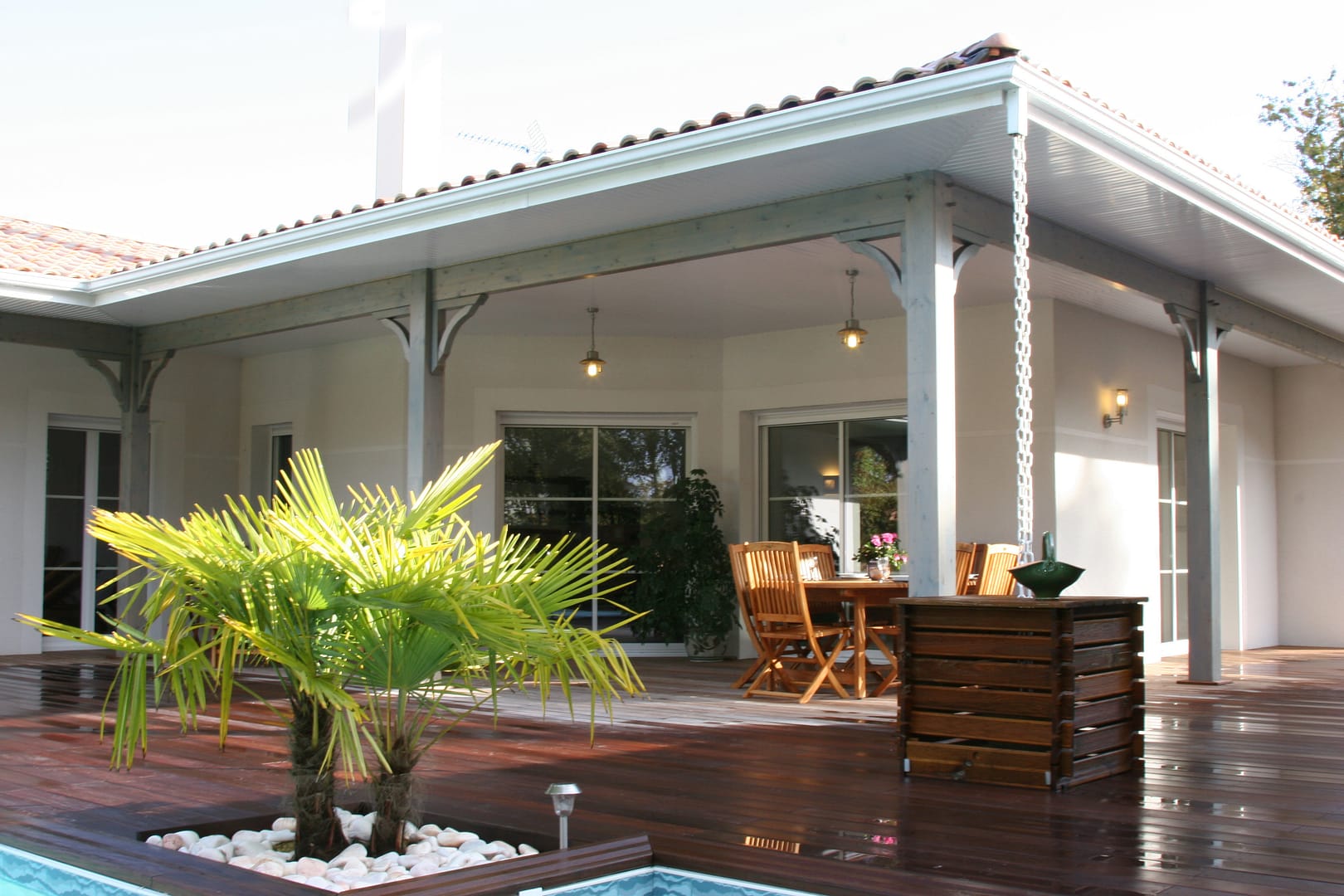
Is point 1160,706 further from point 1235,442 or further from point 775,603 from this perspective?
point 1235,442

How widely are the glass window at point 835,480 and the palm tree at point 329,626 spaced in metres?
6.27

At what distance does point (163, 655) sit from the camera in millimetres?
2764

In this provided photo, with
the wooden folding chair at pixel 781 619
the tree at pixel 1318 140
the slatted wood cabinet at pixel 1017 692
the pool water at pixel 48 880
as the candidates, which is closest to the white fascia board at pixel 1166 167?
the slatted wood cabinet at pixel 1017 692

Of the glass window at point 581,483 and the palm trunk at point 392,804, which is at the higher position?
the glass window at point 581,483

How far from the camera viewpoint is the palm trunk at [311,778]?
302 centimetres

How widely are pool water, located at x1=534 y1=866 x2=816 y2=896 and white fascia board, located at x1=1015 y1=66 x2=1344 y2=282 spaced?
2.95 m

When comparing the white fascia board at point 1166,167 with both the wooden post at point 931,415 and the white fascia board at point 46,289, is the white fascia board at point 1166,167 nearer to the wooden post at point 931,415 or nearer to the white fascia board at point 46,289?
the wooden post at point 931,415

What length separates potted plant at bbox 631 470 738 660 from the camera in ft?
31.0

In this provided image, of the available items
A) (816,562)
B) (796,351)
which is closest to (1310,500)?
(796,351)

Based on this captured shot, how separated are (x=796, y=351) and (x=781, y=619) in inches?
125

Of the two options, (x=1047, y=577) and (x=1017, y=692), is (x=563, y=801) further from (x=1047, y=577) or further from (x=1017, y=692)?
(x=1047, y=577)

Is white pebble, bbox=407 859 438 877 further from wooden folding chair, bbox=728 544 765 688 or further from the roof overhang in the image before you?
wooden folding chair, bbox=728 544 765 688

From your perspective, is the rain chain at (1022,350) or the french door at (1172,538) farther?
the french door at (1172,538)

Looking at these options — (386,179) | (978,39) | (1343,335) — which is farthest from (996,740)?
(386,179)
